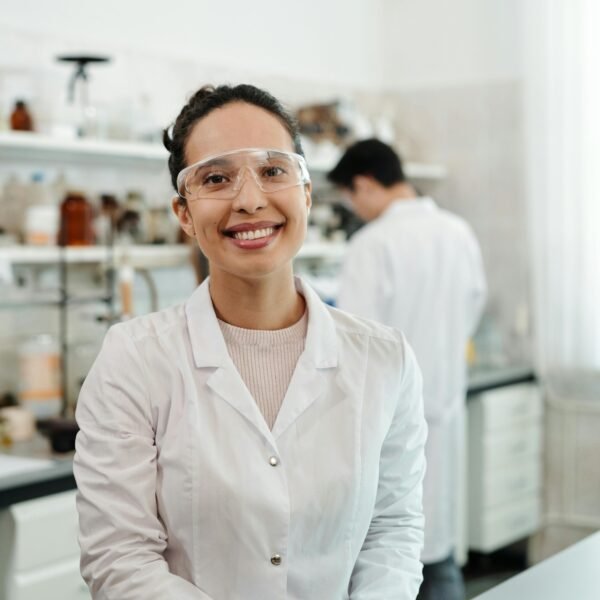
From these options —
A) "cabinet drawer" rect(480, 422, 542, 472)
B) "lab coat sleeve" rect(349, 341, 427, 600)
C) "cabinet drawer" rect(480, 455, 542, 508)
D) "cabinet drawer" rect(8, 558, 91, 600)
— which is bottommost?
"cabinet drawer" rect(480, 455, 542, 508)

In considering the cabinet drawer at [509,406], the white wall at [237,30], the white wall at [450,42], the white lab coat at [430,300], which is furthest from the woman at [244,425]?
the white wall at [450,42]

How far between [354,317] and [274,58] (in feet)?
9.05

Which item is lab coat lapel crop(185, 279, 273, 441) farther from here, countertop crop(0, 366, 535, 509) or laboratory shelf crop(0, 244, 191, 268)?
laboratory shelf crop(0, 244, 191, 268)

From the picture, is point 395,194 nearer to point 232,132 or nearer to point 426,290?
point 426,290

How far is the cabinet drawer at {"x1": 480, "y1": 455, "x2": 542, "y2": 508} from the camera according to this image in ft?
12.8

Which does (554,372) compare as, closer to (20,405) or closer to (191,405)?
(20,405)

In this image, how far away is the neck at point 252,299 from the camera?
1.44m

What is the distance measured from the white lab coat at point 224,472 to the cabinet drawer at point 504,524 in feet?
8.35

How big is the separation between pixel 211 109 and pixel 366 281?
5.80 feet

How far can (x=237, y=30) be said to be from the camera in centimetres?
396

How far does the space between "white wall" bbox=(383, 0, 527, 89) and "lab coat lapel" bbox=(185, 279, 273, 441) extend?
325 centimetres

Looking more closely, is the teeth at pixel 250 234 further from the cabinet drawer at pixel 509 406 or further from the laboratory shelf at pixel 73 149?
the cabinet drawer at pixel 509 406

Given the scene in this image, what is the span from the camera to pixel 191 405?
1.35 meters

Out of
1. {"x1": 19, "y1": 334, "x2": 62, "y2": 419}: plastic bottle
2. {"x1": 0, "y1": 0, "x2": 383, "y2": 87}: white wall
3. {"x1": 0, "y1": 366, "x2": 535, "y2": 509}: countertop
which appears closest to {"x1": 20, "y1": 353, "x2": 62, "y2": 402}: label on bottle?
{"x1": 19, "y1": 334, "x2": 62, "y2": 419}: plastic bottle
